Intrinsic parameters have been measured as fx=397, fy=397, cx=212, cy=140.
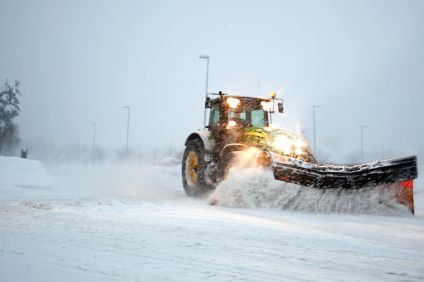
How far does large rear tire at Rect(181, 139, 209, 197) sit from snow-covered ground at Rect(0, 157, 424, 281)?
2898 millimetres

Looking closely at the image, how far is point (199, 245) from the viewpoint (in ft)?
11.1

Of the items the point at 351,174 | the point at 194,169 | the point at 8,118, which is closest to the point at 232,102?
the point at 194,169

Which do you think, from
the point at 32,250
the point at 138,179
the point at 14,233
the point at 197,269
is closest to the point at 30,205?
the point at 14,233

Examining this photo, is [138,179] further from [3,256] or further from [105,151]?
[105,151]

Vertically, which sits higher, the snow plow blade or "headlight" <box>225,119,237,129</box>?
"headlight" <box>225,119,237,129</box>

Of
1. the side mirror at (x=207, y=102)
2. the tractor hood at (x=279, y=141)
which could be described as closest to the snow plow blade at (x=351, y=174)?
the tractor hood at (x=279, y=141)

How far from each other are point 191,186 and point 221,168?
1.57 m

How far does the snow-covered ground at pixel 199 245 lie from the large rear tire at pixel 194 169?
2898mm

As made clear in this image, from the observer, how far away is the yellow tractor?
6.41m

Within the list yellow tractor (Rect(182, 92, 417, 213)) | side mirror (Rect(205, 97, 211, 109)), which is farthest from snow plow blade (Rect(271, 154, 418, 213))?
side mirror (Rect(205, 97, 211, 109))

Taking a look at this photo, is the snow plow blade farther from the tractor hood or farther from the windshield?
the windshield

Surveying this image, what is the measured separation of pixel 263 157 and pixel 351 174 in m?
1.52

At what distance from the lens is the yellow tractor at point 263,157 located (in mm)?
6406

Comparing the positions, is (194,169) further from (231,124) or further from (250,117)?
(250,117)
